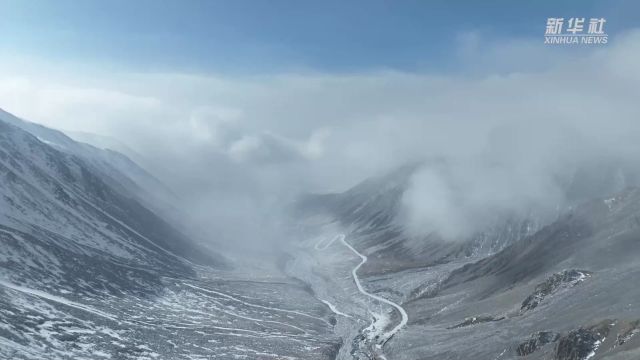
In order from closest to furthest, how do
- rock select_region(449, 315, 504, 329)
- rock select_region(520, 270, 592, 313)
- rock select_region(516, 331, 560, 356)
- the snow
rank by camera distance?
1. rock select_region(516, 331, 560, 356)
2. the snow
3. rock select_region(520, 270, 592, 313)
4. rock select_region(449, 315, 504, 329)

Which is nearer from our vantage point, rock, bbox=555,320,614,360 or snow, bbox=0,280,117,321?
rock, bbox=555,320,614,360

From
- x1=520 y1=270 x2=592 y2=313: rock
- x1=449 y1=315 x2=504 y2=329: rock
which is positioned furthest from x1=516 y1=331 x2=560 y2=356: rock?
x1=449 y1=315 x2=504 y2=329: rock

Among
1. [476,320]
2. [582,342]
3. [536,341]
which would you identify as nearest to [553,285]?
[476,320]

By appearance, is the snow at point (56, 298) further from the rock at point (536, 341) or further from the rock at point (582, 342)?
the rock at point (582, 342)

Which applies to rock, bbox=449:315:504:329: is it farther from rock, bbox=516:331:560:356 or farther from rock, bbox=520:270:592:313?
rock, bbox=516:331:560:356

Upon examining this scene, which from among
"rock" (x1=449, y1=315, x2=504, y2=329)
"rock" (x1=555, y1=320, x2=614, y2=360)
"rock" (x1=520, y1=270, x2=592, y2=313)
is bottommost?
"rock" (x1=449, y1=315, x2=504, y2=329)

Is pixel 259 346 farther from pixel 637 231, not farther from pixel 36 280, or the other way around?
pixel 637 231

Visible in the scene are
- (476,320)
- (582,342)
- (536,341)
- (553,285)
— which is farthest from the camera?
(476,320)

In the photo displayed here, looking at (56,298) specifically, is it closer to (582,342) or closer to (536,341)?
(536,341)

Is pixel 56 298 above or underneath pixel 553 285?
underneath

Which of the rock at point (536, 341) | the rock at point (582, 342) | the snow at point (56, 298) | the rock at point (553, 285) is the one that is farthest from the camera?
the rock at point (553, 285)

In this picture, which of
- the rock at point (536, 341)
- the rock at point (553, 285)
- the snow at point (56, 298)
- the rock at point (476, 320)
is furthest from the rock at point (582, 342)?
the snow at point (56, 298)

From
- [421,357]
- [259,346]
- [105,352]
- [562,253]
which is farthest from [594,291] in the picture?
[105,352]
